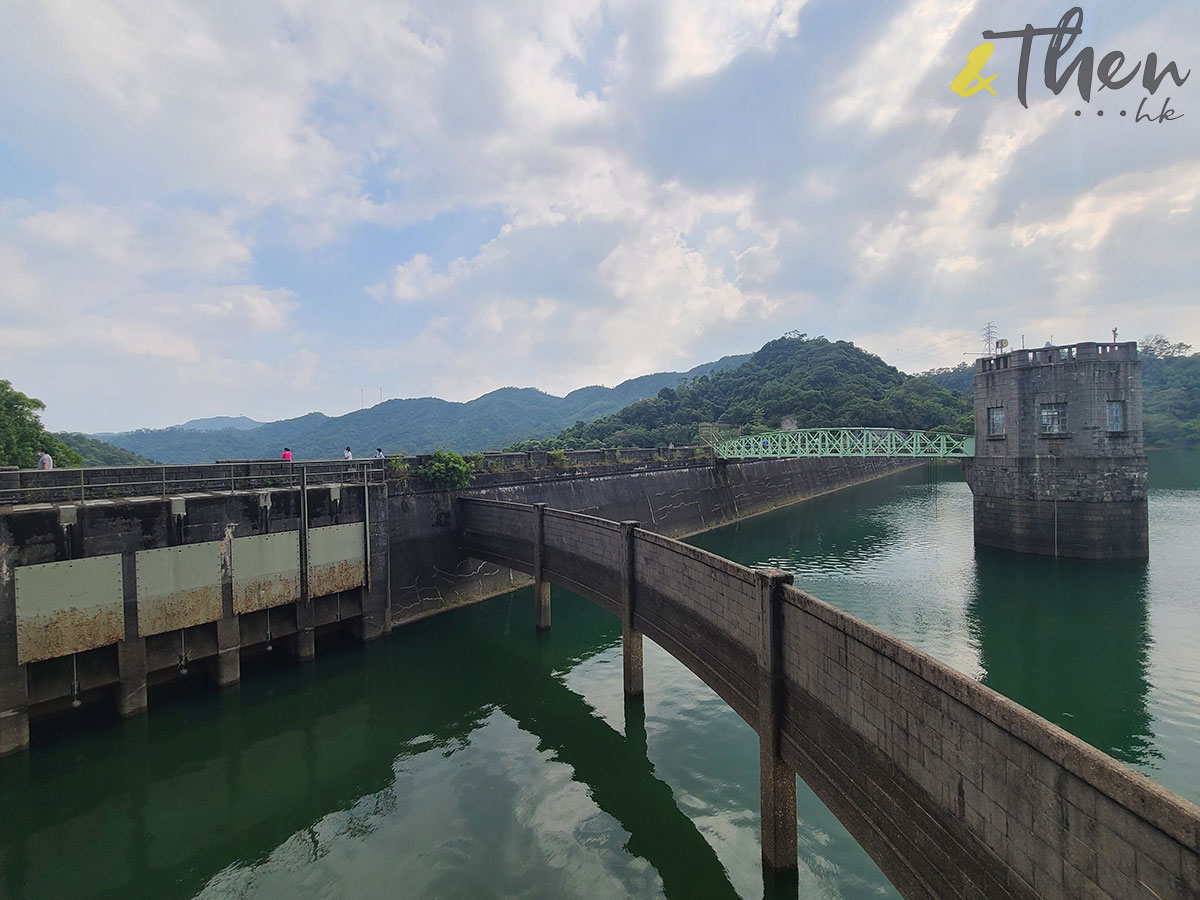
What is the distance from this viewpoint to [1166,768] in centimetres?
1249

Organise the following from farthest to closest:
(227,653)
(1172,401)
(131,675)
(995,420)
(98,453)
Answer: (1172,401), (98,453), (995,420), (227,653), (131,675)

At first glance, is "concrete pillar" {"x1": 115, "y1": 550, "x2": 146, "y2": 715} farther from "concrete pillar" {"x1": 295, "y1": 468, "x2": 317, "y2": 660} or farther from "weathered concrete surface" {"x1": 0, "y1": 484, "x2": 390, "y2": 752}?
"concrete pillar" {"x1": 295, "y1": 468, "x2": 317, "y2": 660}

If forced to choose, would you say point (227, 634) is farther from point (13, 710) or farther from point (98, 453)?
point (98, 453)

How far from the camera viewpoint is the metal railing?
15852 mm

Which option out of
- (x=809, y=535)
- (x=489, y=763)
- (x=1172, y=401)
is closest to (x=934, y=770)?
(x=489, y=763)

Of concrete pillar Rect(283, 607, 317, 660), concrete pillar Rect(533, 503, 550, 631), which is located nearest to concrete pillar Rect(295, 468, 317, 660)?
Answer: concrete pillar Rect(283, 607, 317, 660)

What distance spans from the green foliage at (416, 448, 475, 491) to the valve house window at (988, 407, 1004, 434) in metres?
31.9

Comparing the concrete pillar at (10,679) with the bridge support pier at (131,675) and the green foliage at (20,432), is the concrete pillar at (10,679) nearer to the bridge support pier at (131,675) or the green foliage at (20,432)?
the bridge support pier at (131,675)

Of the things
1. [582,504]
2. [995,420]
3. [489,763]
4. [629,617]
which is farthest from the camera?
[582,504]

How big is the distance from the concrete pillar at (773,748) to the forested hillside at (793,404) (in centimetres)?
7265

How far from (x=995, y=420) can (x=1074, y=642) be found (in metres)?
17.1

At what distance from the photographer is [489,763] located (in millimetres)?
13820

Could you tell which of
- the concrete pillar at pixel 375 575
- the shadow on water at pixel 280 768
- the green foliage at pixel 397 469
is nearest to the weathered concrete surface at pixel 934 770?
the shadow on water at pixel 280 768

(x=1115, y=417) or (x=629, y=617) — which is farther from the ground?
(x=1115, y=417)
